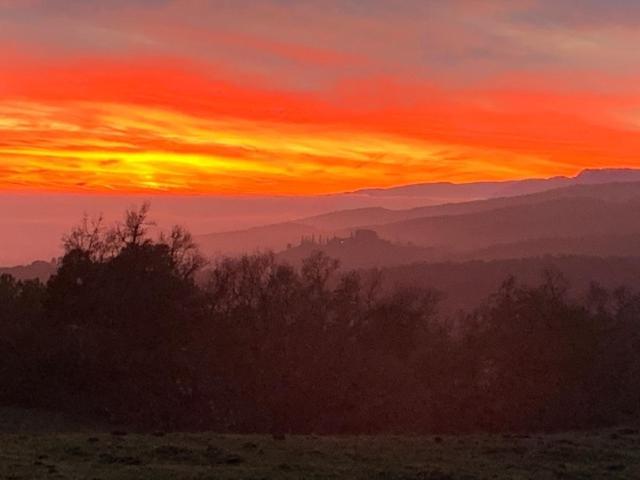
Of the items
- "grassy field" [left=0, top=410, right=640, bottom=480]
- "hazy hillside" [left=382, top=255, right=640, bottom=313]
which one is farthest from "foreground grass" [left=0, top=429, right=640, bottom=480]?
"hazy hillside" [left=382, top=255, right=640, bottom=313]

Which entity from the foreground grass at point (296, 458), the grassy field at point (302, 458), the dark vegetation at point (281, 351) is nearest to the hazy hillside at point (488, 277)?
the dark vegetation at point (281, 351)

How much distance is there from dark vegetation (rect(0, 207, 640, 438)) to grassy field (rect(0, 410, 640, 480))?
1309cm

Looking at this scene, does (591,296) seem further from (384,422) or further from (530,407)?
(384,422)

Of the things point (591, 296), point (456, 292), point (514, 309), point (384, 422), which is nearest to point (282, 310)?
point (384, 422)

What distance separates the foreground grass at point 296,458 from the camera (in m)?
20.7

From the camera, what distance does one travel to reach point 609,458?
88.7 ft

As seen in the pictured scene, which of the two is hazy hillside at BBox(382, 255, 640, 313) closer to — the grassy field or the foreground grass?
the grassy field

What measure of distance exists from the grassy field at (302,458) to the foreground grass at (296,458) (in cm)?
3

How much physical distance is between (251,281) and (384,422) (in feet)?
47.7

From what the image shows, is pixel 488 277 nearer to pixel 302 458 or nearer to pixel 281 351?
pixel 281 351

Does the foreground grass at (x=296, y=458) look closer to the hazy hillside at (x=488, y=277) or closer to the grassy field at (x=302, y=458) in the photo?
the grassy field at (x=302, y=458)

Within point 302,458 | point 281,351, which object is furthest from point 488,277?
point 302,458

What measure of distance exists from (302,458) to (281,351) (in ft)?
80.1

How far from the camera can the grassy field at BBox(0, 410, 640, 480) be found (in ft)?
68.1
